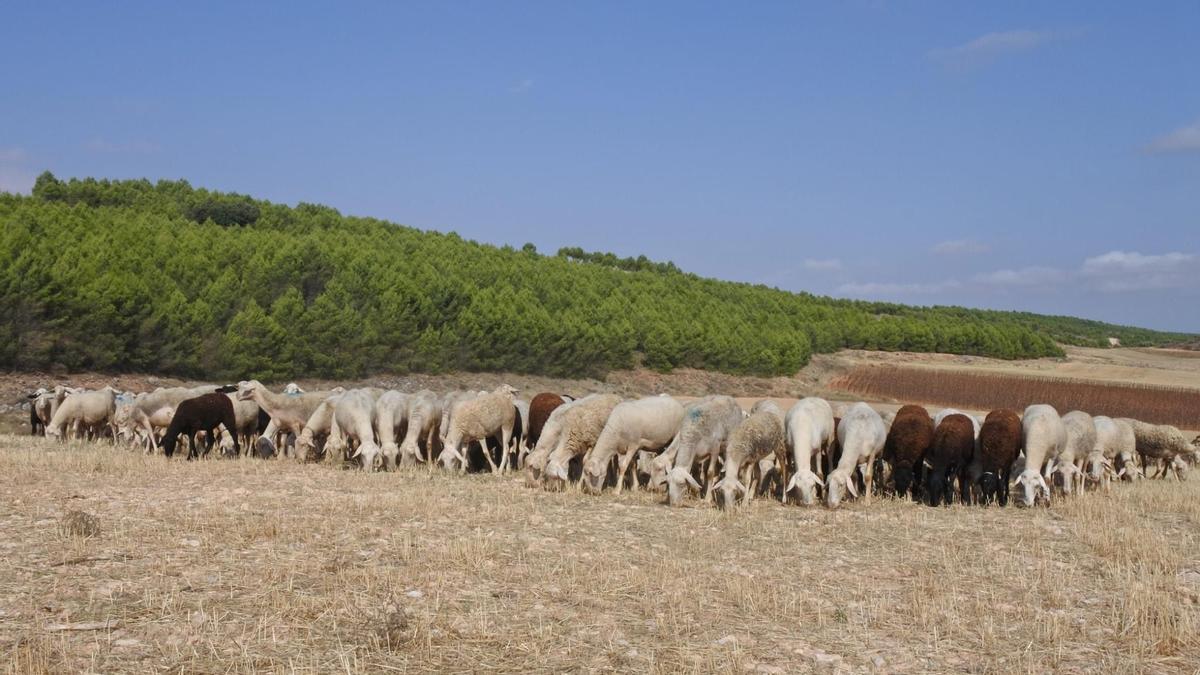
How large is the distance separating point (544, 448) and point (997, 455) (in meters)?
7.60

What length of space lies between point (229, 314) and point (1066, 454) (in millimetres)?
33025

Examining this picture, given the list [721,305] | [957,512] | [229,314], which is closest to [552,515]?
[957,512]

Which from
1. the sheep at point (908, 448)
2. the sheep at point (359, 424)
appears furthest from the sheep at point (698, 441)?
the sheep at point (359, 424)

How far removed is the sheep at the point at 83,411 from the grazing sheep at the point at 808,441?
17.1 meters

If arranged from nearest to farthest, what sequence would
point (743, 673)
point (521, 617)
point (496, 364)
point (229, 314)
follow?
point (743, 673) → point (521, 617) → point (229, 314) → point (496, 364)

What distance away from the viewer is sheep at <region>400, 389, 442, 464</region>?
1878cm

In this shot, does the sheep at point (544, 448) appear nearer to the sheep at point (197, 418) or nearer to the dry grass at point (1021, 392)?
the sheep at point (197, 418)

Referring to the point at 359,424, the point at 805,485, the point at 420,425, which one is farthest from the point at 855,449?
the point at 359,424

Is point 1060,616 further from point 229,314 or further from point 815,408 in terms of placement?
point 229,314

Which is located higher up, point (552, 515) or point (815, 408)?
point (815, 408)

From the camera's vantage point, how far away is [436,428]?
20.6 metres

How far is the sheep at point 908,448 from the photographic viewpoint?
664 inches

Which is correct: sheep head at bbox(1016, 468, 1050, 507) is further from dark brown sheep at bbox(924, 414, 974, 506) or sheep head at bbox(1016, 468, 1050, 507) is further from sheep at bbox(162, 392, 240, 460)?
sheep at bbox(162, 392, 240, 460)

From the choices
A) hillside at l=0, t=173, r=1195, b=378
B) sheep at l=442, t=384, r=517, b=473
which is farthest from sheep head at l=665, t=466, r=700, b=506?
hillside at l=0, t=173, r=1195, b=378
